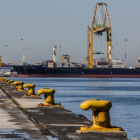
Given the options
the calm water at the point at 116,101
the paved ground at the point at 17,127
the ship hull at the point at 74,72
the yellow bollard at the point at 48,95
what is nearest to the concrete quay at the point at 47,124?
the paved ground at the point at 17,127

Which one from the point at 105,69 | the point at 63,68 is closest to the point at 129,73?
the point at 105,69

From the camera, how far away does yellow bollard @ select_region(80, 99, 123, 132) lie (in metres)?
12.5

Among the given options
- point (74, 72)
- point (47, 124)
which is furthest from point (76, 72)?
point (47, 124)

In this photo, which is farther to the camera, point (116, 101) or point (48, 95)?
point (116, 101)

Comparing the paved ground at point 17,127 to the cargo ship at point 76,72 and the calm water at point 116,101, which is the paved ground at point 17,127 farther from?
the cargo ship at point 76,72

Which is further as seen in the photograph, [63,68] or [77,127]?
[63,68]

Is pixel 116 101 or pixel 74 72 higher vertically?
pixel 74 72

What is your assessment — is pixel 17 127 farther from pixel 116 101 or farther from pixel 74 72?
pixel 74 72

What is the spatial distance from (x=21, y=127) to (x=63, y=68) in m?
155

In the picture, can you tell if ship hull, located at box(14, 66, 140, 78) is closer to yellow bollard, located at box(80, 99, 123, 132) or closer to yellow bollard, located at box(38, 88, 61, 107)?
yellow bollard, located at box(38, 88, 61, 107)

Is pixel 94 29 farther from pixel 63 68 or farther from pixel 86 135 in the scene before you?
pixel 86 135

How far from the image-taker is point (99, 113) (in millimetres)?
12766

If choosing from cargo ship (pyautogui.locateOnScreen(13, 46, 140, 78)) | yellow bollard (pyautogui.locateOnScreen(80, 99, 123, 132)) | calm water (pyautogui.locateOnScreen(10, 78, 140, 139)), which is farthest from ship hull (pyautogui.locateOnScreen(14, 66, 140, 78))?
yellow bollard (pyautogui.locateOnScreen(80, 99, 123, 132))

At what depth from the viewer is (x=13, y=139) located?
11703mm
